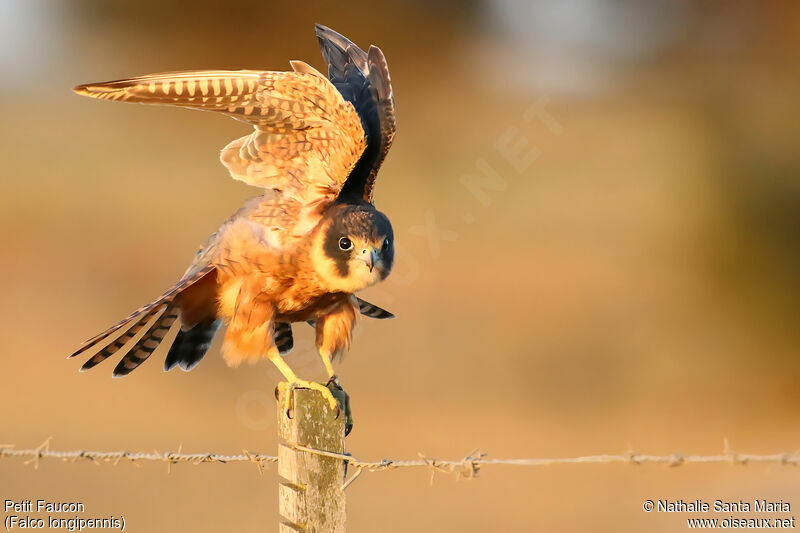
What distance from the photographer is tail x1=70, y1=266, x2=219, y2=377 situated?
3.36 metres

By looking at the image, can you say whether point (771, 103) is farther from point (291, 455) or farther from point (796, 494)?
point (291, 455)

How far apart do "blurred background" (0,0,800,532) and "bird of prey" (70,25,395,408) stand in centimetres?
570

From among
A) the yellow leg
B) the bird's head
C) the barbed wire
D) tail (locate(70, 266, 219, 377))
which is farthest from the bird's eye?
the barbed wire

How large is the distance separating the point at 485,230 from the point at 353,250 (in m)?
9.19

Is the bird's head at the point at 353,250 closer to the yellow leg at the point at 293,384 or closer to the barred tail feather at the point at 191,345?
the yellow leg at the point at 293,384

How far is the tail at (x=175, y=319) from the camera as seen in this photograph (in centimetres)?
336

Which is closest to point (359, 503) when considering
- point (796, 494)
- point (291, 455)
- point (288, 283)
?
point (796, 494)

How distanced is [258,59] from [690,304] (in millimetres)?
7019

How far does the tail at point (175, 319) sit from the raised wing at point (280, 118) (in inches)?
18.3

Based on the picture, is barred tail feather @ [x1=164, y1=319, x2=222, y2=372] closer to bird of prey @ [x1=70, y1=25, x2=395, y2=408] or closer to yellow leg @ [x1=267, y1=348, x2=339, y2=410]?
bird of prey @ [x1=70, y1=25, x2=395, y2=408]

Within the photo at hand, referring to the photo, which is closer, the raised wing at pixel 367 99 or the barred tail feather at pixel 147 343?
the raised wing at pixel 367 99

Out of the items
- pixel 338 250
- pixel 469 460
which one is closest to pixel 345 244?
pixel 338 250

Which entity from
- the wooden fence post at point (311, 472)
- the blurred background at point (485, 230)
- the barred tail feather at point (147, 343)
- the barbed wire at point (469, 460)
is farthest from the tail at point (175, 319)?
the blurred background at point (485, 230)

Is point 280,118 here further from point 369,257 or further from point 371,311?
point 371,311
